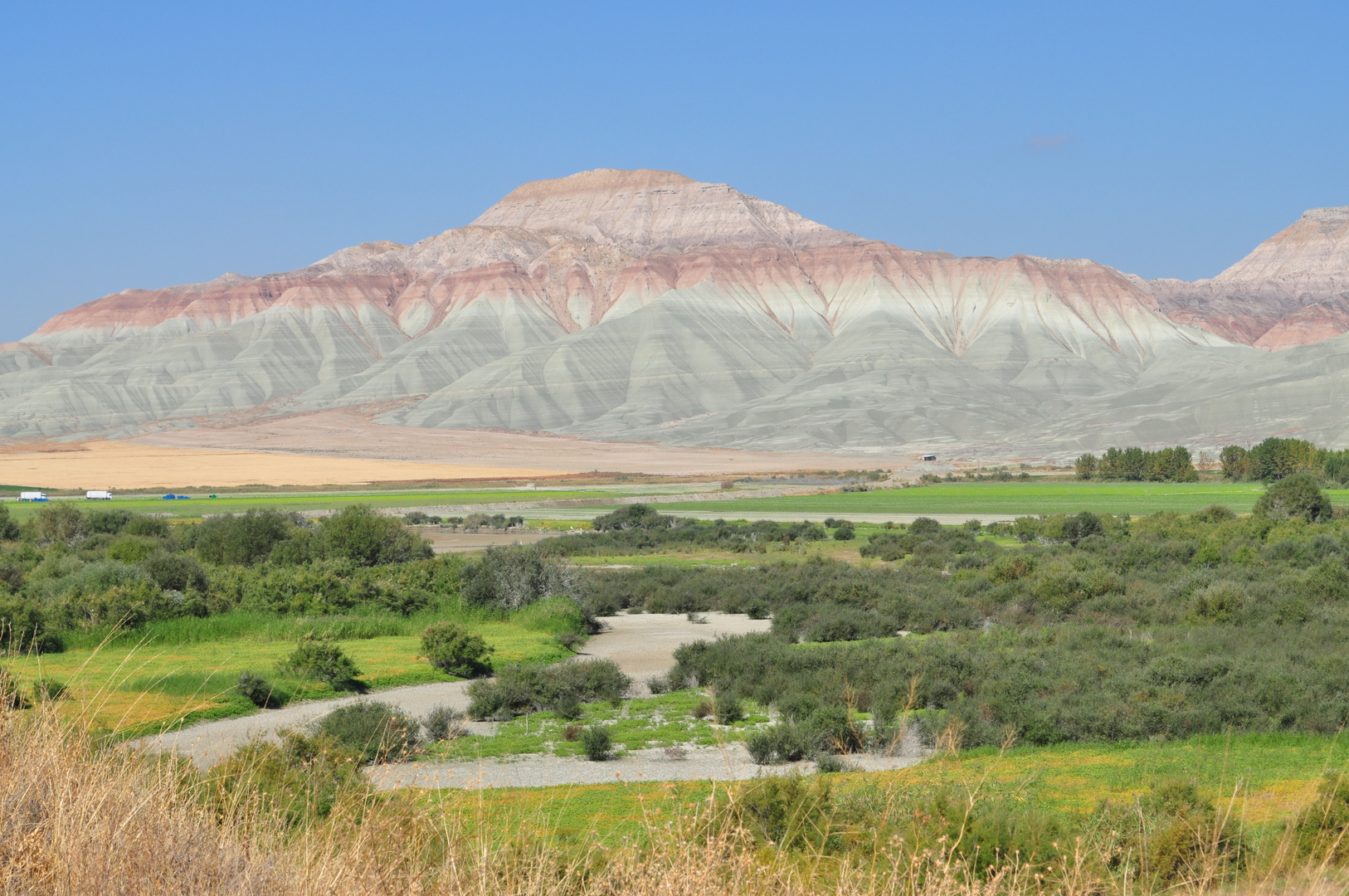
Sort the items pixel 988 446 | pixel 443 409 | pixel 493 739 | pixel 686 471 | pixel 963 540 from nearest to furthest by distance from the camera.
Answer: pixel 493 739
pixel 963 540
pixel 686 471
pixel 988 446
pixel 443 409

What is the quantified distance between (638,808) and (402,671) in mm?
10908

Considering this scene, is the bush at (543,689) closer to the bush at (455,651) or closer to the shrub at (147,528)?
the bush at (455,651)

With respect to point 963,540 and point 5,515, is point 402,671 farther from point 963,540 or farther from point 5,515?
point 5,515

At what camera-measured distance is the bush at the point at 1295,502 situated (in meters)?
52.2

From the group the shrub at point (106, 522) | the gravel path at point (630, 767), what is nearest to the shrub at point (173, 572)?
the gravel path at point (630, 767)

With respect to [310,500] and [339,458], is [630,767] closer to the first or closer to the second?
[310,500]

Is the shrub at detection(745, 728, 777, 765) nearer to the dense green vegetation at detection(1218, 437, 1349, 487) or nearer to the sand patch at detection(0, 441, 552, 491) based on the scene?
the dense green vegetation at detection(1218, 437, 1349, 487)

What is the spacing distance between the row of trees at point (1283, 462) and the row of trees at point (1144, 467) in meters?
3.75

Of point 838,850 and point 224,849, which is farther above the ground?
point 224,849

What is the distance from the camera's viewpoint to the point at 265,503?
3031 inches

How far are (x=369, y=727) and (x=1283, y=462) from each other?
9679cm

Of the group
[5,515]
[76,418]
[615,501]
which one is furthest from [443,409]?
[5,515]

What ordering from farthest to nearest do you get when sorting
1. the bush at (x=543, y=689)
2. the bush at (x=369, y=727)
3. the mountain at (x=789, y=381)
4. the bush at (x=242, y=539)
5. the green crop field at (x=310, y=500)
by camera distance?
the mountain at (x=789, y=381) → the green crop field at (x=310, y=500) → the bush at (x=242, y=539) → the bush at (x=543, y=689) → the bush at (x=369, y=727)

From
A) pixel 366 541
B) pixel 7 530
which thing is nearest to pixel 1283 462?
pixel 366 541
